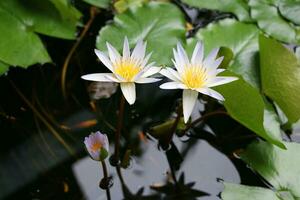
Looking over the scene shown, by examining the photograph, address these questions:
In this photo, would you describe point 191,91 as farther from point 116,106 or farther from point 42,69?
point 42,69

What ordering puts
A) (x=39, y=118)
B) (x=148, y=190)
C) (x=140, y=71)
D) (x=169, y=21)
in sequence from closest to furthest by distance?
(x=140, y=71), (x=148, y=190), (x=39, y=118), (x=169, y=21)

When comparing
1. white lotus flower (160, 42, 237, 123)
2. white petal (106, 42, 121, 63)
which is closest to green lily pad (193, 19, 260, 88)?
white lotus flower (160, 42, 237, 123)

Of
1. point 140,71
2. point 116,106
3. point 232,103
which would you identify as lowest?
point 116,106

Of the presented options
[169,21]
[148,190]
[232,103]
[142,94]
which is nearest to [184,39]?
[169,21]

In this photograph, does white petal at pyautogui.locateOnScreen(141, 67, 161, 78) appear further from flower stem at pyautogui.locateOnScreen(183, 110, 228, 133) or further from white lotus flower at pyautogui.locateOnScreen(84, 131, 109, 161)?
flower stem at pyautogui.locateOnScreen(183, 110, 228, 133)

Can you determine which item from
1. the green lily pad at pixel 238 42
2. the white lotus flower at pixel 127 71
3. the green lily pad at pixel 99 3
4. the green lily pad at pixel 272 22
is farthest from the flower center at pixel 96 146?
the green lily pad at pixel 272 22

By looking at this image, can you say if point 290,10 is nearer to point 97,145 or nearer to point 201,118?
point 201,118

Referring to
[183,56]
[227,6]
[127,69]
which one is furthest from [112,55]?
[227,6]
